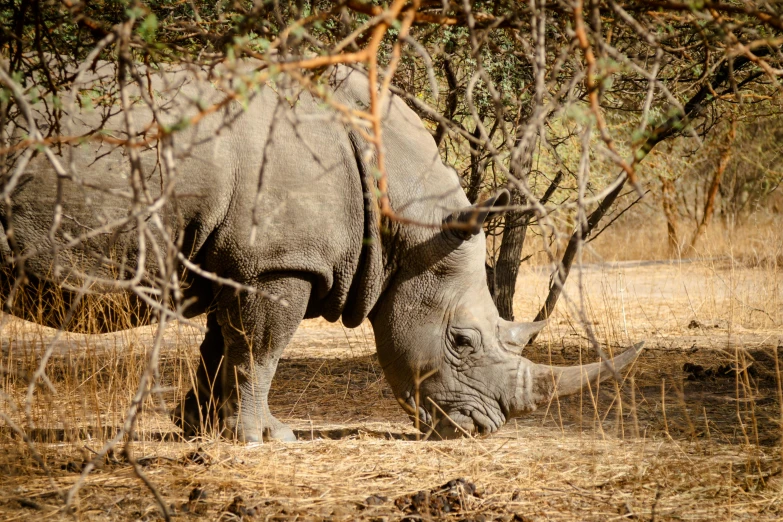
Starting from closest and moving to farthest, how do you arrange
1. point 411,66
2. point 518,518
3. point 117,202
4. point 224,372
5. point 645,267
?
point 518,518 → point 117,202 → point 224,372 → point 411,66 → point 645,267

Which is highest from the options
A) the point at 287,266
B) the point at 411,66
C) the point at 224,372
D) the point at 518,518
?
the point at 411,66

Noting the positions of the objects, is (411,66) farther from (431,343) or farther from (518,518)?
(518,518)

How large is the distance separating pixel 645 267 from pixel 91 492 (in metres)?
13.2

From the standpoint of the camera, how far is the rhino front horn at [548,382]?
5.39m

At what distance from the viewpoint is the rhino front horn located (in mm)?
5391

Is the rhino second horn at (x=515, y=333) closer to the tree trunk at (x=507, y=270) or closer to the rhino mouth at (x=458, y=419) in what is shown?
the rhino mouth at (x=458, y=419)

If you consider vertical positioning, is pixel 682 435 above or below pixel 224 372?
below

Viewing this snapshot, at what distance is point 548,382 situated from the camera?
5.40 metres

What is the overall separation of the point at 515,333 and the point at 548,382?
34 cm

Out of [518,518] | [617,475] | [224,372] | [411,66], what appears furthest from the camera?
[411,66]

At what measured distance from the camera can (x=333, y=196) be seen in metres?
4.93

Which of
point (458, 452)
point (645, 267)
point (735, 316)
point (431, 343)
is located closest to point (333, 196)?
point (431, 343)

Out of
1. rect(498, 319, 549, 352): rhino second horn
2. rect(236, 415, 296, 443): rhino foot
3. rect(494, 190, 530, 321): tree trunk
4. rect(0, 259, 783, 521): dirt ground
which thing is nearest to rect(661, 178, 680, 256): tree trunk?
rect(494, 190, 530, 321): tree trunk

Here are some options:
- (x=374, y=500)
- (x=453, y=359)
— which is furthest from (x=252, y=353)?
(x=374, y=500)
